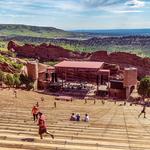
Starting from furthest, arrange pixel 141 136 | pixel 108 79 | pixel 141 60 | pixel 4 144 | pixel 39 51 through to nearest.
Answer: pixel 39 51 → pixel 141 60 → pixel 108 79 → pixel 141 136 → pixel 4 144

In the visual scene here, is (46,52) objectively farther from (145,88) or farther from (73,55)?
(145,88)

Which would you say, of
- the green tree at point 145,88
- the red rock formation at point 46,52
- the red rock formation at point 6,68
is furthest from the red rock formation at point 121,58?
the green tree at point 145,88

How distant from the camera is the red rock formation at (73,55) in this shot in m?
100

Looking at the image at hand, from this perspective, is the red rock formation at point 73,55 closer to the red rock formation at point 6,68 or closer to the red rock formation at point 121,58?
the red rock formation at point 121,58

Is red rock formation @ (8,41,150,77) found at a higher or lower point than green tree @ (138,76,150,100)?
higher

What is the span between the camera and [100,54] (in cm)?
10375

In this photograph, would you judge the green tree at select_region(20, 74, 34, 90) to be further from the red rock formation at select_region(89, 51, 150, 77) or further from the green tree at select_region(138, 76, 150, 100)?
the red rock formation at select_region(89, 51, 150, 77)

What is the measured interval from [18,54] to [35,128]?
9756 cm

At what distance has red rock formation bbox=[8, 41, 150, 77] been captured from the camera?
328 ft

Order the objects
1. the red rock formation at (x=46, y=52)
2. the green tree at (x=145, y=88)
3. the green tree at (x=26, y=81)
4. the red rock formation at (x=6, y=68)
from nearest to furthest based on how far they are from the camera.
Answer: the green tree at (x=145, y=88) < the green tree at (x=26, y=81) < the red rock formation at (x=6, y=68) < the red rock formation at (x=46, y=52)

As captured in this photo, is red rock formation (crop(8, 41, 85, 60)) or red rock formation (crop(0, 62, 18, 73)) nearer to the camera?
red rock formation (crop(0, 62, 18, 73))

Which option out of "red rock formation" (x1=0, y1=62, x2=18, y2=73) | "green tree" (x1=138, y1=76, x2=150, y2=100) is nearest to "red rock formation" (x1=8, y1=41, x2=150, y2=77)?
"red rock formation" (x1=0, y1=62, x2=18, y2=73)

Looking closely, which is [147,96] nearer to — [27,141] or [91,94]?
[91,94]

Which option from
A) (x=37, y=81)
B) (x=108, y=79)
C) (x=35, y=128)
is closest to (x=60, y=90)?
(x=37, y=81)
